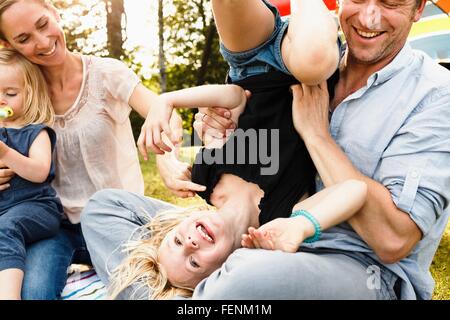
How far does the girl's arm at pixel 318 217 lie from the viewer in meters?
1.54

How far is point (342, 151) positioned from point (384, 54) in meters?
0.39

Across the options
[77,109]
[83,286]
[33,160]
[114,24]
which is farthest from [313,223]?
[114,24]

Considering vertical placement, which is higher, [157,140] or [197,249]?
[157,140]

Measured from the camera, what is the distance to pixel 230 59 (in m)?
1.91

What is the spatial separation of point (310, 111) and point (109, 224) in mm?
998

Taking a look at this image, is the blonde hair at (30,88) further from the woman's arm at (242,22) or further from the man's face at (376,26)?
the man's face at (376,26)

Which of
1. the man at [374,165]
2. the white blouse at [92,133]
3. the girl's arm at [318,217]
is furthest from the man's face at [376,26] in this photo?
the white blouse at [92,133]

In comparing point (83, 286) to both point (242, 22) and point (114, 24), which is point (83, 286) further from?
point (114, 24)

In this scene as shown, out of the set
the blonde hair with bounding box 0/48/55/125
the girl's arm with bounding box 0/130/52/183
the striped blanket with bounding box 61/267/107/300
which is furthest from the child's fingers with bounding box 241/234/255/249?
the blonde hair with bounding box 0/48/55/125

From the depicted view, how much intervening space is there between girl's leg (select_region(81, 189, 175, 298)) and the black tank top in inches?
23.7

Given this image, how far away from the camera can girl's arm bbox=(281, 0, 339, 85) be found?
1460 mm

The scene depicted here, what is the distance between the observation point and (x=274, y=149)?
6.01 feet
